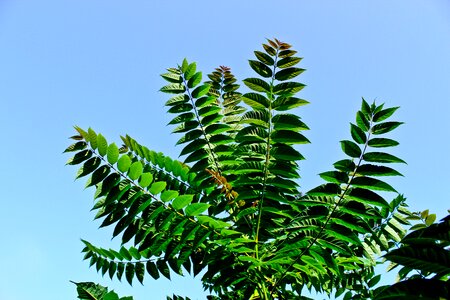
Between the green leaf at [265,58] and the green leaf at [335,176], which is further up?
the green leaf at [265,58]

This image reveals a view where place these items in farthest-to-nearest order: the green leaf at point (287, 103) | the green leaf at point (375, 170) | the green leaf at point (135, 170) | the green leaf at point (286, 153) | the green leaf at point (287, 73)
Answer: the green leaf at point (287, 73)
the green leaf at point (287, 103)
the green leaf at point (286, 153)
the green leaf at point (135, 170)
the green leaf at point (375, 170)

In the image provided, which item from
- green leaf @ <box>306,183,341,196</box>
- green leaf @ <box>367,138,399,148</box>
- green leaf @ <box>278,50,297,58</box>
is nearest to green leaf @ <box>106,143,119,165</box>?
green leaf @ <box>306,183,341,196</box>

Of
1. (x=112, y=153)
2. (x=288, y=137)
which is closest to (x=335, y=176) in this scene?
(x=288, y=137)

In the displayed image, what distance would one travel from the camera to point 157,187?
262cm

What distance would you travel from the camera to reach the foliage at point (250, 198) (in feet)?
8.46

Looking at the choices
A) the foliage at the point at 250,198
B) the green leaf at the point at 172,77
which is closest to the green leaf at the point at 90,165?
the foliage at the point at 250,198

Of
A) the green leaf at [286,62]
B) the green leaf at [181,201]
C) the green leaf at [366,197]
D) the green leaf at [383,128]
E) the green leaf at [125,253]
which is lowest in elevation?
the green leaf at [125,253]

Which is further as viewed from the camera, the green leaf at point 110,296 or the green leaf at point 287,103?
the green leaf at point 287,103

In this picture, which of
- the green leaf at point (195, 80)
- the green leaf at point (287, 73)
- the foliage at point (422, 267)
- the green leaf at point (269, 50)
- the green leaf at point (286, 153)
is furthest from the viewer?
the green leaf at point (195, 80)

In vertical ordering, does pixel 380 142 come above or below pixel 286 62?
below

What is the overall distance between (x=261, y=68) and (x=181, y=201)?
1.20m

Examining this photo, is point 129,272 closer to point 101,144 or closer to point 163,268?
point 163,268

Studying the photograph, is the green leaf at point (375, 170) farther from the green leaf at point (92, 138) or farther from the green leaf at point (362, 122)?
the green leaf at point (92, 138)

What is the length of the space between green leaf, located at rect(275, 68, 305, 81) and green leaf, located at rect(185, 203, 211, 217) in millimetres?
1140
